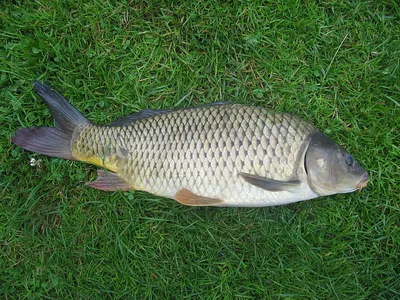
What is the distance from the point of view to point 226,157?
76.0 inches

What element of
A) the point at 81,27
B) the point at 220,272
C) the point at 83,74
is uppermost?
the point at 81,27

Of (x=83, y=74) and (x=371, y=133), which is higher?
(x=83, y=74)

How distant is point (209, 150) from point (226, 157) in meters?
0.10

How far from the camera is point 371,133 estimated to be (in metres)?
2.23

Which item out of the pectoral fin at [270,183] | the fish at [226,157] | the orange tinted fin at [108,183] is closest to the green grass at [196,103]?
the orange tinted fin at [108,183]

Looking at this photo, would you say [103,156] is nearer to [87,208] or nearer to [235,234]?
[87,208]

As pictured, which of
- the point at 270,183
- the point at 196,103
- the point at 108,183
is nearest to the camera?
the point at 270,183

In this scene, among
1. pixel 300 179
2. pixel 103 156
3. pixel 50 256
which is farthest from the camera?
pixel 50 256

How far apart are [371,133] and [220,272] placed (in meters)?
1.22

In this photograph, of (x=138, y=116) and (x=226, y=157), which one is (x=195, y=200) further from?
A: (x=138, y=116)

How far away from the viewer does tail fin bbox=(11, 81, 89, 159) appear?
2188 millimetres

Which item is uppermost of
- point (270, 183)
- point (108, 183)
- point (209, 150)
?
point (209, 150)

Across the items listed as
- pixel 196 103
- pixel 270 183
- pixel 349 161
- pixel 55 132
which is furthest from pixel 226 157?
pixel 55 132

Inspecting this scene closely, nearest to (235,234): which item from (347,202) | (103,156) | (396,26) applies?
(347,202)
